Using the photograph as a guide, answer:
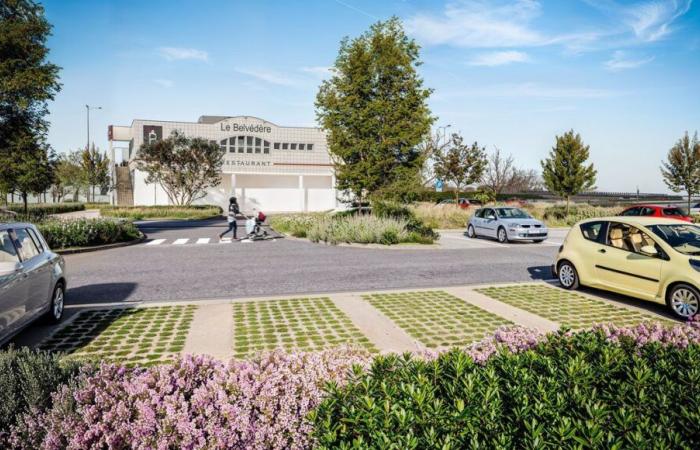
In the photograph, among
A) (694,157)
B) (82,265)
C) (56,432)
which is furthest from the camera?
(694,157)

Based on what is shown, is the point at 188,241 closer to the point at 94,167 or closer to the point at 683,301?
the point at 683,301

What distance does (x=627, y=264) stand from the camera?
7.97 meters

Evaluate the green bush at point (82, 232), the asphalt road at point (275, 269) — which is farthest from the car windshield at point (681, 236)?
the green bush at point (82, 232)

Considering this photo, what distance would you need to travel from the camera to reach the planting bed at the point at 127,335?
556 centimetres

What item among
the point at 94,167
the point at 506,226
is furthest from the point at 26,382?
the point at 94,167

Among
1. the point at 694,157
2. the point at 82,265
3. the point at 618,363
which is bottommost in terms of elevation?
the point at 82,265

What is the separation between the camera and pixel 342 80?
22.2 m

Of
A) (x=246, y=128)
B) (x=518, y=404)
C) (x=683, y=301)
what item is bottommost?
(x=683, y=301)

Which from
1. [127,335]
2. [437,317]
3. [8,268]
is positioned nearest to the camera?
[8,268]

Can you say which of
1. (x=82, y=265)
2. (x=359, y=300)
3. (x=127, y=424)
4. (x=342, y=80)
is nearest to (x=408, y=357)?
(x=127, y=424)

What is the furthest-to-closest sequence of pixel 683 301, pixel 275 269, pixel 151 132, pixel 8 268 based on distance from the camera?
pixel 151 132 < pixel 275 269 < pixel 683 301 < pixel 8 268

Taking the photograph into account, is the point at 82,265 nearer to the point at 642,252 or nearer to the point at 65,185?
the point at 642,252

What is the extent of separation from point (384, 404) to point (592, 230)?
7.74m

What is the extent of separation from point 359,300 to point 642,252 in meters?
4.74
